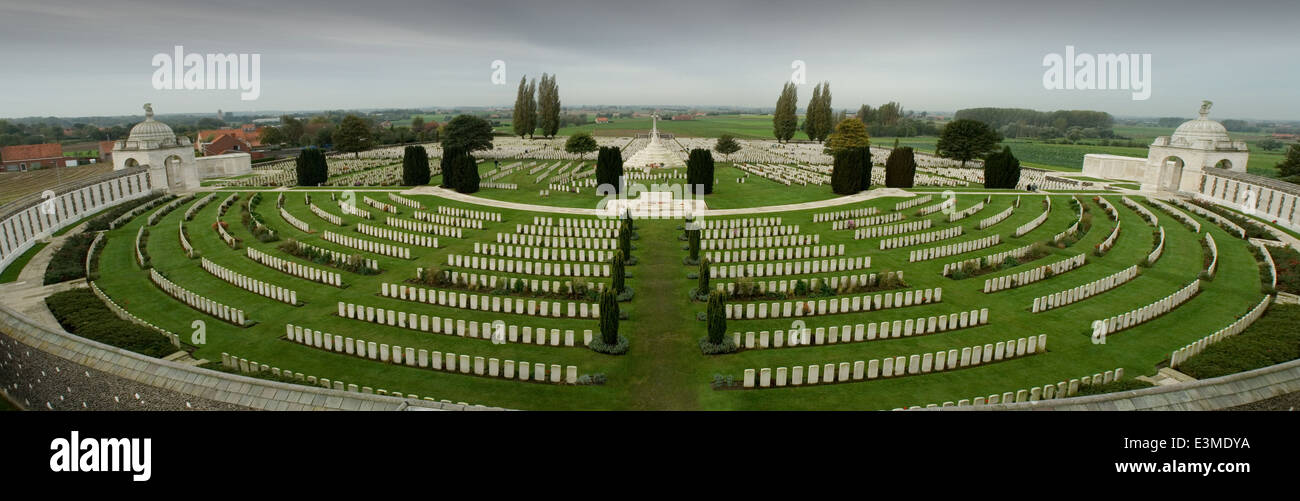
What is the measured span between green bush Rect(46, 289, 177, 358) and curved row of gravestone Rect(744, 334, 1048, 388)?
15306 mm

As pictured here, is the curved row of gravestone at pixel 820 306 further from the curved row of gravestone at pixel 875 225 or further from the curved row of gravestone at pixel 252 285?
the curved row of gravestone at pixel 252 285

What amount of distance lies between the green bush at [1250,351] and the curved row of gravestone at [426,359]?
619 inches

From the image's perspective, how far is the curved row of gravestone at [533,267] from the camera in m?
26.1

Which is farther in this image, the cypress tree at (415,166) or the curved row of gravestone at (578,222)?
the cypress tree at (415,166)

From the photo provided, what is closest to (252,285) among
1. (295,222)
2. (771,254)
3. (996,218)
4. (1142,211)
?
(295,222)

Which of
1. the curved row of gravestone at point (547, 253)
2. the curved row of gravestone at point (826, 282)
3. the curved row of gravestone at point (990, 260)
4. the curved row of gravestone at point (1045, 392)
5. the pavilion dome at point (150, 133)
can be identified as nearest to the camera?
the curved row of gravestone at point (1045, 392)

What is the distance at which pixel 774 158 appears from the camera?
80.9 metres

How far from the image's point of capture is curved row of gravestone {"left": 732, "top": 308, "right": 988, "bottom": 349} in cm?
1844

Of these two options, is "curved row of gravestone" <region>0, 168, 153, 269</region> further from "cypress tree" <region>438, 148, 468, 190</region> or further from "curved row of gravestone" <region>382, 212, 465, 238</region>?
"cypress tree" <region>438, 148, 468, 190</region>

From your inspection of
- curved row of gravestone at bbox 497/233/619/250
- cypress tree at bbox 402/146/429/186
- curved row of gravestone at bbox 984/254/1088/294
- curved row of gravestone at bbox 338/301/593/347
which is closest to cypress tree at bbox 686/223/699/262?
curved row of gravestone at bbox 497/233/619/250

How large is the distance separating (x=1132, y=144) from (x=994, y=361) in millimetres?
137800

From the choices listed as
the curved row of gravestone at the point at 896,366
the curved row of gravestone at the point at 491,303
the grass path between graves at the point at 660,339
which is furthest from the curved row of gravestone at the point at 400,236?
the curved row of gravestone at the point at 896,366
